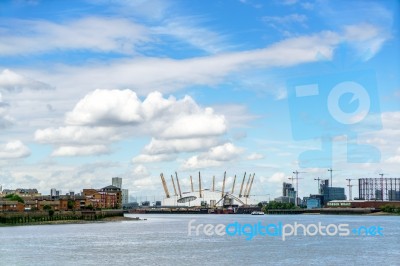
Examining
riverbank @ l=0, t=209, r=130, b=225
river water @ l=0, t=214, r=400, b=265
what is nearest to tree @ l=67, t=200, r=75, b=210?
riverbank @ l=0, t=209, r=130, b=225

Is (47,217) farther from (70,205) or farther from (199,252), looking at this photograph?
(199,252)

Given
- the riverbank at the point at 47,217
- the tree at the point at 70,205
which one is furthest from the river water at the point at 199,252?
the tree at the point at 70,205

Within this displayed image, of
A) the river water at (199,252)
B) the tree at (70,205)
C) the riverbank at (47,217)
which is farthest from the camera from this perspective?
the tree at (70,205)

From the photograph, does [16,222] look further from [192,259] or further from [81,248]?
[192,259]

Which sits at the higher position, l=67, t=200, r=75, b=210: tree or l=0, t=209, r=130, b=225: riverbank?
l=67, t=200, r=75, b=210: tree

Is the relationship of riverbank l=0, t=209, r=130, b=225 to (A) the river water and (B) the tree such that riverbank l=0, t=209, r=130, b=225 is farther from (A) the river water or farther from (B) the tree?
(A) the river water

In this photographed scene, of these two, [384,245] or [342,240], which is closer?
[384,245]

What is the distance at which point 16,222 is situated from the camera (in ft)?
328

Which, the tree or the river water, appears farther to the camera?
the tree

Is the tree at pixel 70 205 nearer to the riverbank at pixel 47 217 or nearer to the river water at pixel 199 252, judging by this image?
the riverbank at pixel 47 217

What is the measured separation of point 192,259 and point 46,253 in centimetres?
1204

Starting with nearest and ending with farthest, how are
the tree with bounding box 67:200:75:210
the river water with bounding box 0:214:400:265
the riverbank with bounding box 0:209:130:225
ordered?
the river water with bounding box 0:214:400:265, the riverbank with bounding box 0:209:130:225, the tree with bounding box 67:200:75:210

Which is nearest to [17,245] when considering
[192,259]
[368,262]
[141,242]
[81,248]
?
[81,248]

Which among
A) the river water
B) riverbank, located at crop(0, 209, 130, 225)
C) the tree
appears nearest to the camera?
the river water
